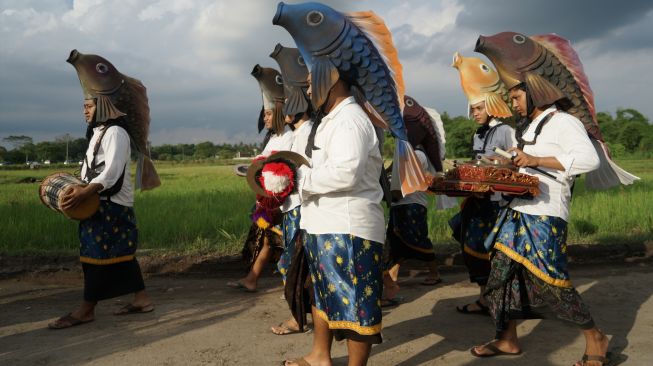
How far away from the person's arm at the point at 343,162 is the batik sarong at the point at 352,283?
278 mm

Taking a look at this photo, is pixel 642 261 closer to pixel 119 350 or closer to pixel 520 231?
pixel 520 231

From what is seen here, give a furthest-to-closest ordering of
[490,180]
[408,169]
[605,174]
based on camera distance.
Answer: [605,174]
[490,180]
[408,169]

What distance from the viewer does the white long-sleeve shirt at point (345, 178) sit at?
7.89 ft

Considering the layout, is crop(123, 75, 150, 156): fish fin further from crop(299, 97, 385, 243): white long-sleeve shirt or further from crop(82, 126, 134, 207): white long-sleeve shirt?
crop(299, 97, 385, 243): white long-sleeve shirt

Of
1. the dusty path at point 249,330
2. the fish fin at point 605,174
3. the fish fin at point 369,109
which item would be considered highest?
the fish fin at point 369,109

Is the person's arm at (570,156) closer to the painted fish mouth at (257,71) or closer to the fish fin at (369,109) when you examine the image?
the fish fin at (369,109)

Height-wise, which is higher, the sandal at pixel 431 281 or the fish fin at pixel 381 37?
the fish fin at pixel 381 37

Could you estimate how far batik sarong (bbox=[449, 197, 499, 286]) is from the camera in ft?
13.4

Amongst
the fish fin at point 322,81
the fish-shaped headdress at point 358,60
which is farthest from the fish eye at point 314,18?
the fish fin at point 322,81

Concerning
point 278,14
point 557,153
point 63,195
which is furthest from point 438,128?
point 63,195

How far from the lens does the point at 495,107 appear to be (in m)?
4.43

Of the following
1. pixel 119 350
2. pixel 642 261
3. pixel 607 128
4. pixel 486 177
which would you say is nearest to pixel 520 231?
pixel 486 177

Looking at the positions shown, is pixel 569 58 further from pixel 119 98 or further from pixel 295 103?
pixel 119 98

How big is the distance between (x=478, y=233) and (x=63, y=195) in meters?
3.09
